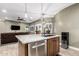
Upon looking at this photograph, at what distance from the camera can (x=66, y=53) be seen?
7.12ft

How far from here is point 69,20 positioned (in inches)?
88.7

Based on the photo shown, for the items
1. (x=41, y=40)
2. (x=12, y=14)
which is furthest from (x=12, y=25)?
(x=41, y=40)

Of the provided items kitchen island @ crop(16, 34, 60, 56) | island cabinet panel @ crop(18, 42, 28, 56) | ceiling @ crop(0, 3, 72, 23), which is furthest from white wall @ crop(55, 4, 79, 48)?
island cabinet panel @ crop(18, 42, 28, 56)

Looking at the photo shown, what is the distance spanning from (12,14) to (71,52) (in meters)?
1.57

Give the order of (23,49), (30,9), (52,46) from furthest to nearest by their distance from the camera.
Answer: (52,46) < (30,9) < (23,49)

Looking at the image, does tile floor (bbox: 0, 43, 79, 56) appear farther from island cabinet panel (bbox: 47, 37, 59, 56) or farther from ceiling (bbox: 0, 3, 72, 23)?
ceiling (bbox: 0, 3, 72, 23)

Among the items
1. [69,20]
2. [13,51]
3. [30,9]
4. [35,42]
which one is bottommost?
[13,51]

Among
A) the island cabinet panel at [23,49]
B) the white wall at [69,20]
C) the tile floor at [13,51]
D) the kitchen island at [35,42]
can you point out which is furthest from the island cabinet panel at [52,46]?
the island cabinet panel at [23,49]

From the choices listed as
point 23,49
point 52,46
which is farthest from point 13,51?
point 52,46

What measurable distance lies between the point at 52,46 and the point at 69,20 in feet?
2.51

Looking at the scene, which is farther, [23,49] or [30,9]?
[30,9]

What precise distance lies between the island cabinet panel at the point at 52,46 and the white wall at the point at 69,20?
0.95 ft

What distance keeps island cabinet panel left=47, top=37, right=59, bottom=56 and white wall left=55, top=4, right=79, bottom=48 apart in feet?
0.95

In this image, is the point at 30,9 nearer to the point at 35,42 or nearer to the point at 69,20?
the point at 35,42
